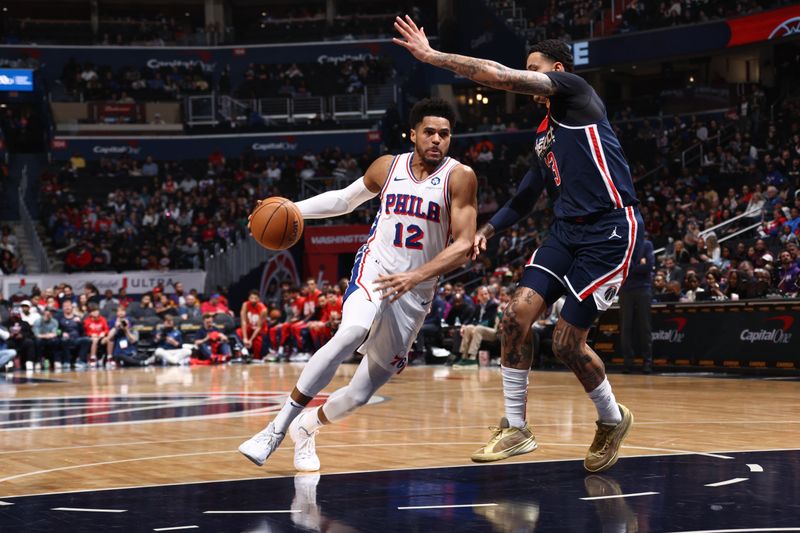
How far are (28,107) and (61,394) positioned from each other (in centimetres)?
2761

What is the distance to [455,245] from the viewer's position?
6.02 meters

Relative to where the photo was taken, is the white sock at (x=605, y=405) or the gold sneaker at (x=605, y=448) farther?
the white sock at (x=605, y=405)

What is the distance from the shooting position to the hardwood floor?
21.6 feet

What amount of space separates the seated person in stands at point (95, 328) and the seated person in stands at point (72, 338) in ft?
0.32

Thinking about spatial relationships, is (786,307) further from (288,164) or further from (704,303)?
(288,164)

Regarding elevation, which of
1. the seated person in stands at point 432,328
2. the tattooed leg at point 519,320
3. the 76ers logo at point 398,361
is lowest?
the seated person in stands at point 432,328

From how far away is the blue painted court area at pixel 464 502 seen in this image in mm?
4504

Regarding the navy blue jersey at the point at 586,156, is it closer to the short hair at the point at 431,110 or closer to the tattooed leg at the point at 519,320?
Result: the tattooed leg at the point at 519,320

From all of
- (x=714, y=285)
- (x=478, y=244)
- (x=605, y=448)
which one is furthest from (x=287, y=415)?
(x=714, y=285)

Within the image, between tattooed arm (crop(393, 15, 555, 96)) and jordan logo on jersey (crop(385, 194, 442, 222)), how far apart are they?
1007mm

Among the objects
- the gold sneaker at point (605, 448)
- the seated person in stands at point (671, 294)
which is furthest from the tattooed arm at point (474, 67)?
the seated person in stands at point (671, 294)

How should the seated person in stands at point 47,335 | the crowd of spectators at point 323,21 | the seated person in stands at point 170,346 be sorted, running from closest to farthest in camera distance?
the seated person in stands at point 47,335 < the seated person in stands at point 170,346 < the crowd of spectators at point 323,21

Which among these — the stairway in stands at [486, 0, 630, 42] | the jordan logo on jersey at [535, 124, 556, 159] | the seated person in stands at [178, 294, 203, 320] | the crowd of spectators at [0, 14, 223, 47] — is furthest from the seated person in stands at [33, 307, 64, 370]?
the crowd of spectators at [0, 14, 223, 47]

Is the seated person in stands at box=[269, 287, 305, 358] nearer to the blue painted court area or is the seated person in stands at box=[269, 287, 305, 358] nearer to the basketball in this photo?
the basketball
